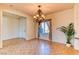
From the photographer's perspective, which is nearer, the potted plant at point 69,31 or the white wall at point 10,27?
the potted plant at point 69,31

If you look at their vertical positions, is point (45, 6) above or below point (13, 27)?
above

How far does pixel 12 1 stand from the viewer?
0.97 meters

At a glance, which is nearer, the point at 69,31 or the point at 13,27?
the point at 69,31

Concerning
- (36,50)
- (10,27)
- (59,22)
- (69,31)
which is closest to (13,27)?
(10,27)

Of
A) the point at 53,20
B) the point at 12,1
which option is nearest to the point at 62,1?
the point at 12,1

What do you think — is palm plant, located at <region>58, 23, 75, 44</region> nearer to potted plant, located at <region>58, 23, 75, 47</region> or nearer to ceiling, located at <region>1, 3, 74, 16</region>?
potted plant, located at <region>58, 23, 75, 47</region>

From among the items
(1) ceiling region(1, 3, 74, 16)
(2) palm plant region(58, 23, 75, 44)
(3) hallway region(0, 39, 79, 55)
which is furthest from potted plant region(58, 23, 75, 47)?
(1) ceiling region(1, 3, 74, 16)

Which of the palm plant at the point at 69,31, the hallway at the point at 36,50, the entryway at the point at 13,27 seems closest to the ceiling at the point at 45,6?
the palm plant at the point at 69,31

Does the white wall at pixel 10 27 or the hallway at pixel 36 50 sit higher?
the white wall at pixel 10 27

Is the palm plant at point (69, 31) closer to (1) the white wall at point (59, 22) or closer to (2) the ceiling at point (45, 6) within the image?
(1) the white wall at point (59, 22)

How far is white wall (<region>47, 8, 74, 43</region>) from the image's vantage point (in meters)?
4.42

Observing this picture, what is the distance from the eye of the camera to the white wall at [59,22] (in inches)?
174

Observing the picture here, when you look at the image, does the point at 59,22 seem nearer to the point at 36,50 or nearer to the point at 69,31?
the point at 69,31

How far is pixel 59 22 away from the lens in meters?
4.77
